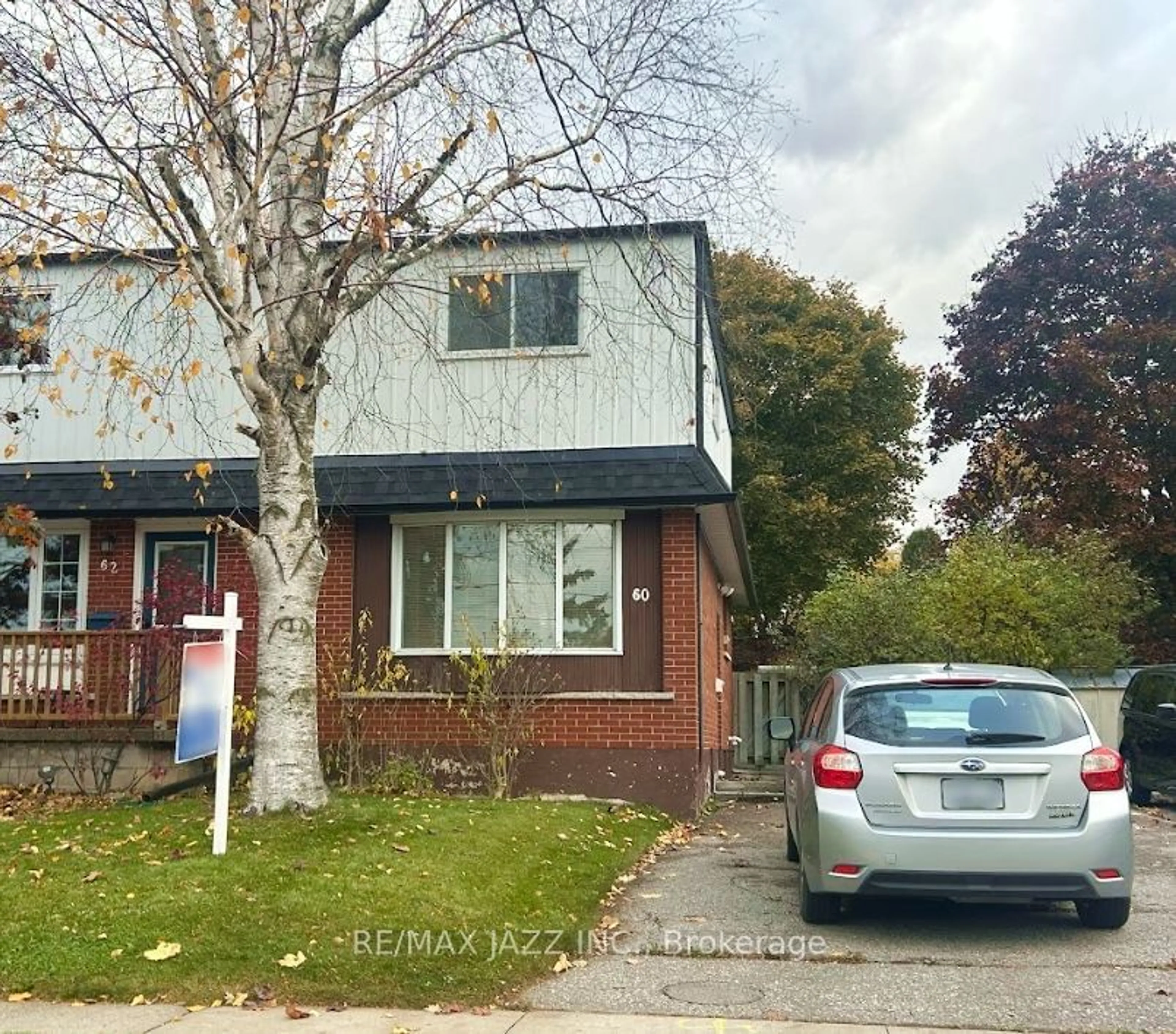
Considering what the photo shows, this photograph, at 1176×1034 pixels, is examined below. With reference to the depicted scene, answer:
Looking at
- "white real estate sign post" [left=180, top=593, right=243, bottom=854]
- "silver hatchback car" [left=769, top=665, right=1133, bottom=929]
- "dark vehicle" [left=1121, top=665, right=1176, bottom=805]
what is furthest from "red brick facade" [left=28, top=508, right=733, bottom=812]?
"dark vehicle" [left=1121, top=665, right=1176, bottom=805]

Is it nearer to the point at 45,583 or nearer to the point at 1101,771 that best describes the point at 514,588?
the point at 45,583

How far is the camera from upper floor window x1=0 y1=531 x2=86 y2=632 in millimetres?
13883

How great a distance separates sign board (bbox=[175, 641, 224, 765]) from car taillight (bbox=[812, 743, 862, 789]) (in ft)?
12.5

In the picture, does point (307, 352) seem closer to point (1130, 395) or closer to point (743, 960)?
point (743, 960)

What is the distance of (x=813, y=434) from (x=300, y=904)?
28158 mm

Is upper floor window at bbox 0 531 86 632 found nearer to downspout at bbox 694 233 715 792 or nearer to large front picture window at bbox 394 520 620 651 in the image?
large front picture window at bbox 394 520 620 651

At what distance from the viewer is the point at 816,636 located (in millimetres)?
18266

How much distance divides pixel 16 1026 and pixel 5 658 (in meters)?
7.67

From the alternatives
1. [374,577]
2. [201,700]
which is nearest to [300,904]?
[201,700]

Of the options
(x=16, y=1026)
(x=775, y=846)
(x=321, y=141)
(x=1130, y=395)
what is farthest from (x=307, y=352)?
(x=1130, y=395)

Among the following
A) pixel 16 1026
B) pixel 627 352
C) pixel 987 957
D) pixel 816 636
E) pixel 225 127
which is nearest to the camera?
pixel 16 1026

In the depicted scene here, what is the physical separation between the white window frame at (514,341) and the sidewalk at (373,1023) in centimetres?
767

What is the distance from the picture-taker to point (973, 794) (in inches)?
261

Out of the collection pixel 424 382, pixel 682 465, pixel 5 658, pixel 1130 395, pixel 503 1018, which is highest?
pixel 1130 395
